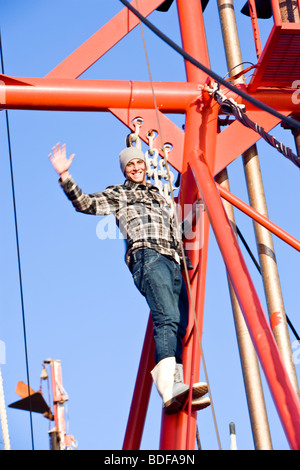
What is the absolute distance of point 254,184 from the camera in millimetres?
9773

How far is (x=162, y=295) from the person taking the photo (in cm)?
628

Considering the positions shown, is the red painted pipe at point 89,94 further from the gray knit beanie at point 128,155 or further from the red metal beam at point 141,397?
the red metal beam at point 141,397

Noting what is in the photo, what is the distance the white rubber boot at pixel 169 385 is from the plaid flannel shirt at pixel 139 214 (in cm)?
85

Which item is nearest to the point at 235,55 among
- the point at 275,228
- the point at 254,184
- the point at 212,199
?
the point at 254,184

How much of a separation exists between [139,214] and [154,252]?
0.34m

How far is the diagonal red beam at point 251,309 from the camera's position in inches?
208

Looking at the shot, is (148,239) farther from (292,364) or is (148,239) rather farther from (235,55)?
(235,55)

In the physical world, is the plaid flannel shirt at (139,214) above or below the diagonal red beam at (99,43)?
below

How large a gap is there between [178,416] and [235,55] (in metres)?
5.43

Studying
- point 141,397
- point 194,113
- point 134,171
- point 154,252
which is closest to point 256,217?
point 194,113

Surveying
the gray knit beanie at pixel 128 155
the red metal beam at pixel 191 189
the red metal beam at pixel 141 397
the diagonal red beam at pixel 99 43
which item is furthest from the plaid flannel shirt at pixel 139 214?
the diagonal red beam at pixel 99 43

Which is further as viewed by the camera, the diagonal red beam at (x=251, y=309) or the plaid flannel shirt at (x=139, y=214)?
the plaid flannel shirt at (x=139, y=214)

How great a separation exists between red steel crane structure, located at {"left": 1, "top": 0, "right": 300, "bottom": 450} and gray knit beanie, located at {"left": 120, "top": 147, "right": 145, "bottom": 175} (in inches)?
21.9

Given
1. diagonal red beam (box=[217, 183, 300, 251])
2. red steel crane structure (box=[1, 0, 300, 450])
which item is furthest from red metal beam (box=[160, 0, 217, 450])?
diagonal red beam (box=[217, 183, 300, 251])
